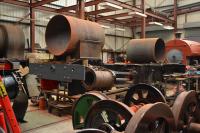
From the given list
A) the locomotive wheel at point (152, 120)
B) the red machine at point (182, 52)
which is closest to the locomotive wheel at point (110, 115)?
the locomotive wheel at point (152, 120)

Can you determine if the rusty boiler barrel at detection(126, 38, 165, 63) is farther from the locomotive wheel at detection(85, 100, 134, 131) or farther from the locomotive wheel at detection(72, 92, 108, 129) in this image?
the locomotive wheel at detection(85, 100, 134, 131)

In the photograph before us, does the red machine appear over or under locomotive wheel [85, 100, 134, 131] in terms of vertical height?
over

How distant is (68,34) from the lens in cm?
316

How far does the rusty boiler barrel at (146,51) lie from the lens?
14.4ft

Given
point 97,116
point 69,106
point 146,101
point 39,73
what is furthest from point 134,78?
point 97,116

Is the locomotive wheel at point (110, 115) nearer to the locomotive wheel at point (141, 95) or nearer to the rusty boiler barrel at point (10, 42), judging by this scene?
the locomotive wheel at point (141, 95)

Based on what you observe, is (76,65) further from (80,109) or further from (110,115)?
(110,115)

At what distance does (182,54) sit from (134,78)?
231cm

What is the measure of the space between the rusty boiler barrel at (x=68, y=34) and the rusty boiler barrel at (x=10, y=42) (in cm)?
38

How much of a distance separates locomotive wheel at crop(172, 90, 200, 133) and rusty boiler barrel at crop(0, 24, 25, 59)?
223 cm

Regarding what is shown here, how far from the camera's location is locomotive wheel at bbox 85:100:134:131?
4.60 feet

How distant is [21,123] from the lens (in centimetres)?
318

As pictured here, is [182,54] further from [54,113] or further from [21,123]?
[21,123]

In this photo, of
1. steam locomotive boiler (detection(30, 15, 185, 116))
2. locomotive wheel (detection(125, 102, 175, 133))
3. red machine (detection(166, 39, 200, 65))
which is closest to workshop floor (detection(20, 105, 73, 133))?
steam locomotive boiler (detection(30, 15, 185, 116))
